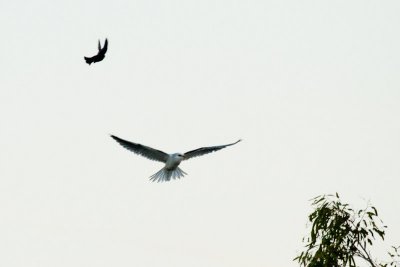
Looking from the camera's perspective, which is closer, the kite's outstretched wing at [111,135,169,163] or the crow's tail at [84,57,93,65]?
the crow's tail at [84,57,93,65]

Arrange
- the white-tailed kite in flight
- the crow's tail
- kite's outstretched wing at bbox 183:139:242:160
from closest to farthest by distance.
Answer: the crow's tail → the white-tailed kite in flight → kite's outstretched wing at bbox 183:139:242:160

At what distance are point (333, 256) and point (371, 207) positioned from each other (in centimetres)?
116

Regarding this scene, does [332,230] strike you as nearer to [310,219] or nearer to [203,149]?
[310,219]

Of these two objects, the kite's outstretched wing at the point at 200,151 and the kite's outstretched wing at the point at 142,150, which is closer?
A: the kite's outstretched wing at the point at 142,150

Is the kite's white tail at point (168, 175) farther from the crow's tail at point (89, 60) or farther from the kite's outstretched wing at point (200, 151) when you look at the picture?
the crow's tail at point (89, 60)

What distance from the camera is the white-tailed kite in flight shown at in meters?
20.3

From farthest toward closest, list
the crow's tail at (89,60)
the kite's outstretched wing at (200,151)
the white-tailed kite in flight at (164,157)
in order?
the kite's outstretched wing at (200,151), the white-tailed kite in flight at (164,157), the crow's tail at (89,60)

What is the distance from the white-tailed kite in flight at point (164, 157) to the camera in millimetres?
20344

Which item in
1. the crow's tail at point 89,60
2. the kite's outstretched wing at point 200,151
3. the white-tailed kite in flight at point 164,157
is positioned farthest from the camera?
the kite's outstretched wing at point 200,151

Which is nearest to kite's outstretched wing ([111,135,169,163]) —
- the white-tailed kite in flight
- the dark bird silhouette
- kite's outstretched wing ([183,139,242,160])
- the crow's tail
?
the white-tailed kite in flight

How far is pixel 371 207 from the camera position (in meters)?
16.5

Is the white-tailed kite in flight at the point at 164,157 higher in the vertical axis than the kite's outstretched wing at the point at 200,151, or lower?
lower

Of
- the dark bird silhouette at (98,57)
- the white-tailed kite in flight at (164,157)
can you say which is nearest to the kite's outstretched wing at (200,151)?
the white-tailed kite in flight at (164,157)

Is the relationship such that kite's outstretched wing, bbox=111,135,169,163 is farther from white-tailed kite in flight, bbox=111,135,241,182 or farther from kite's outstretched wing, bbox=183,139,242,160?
kite's outstretched wing, bbox=183,139,242,160
